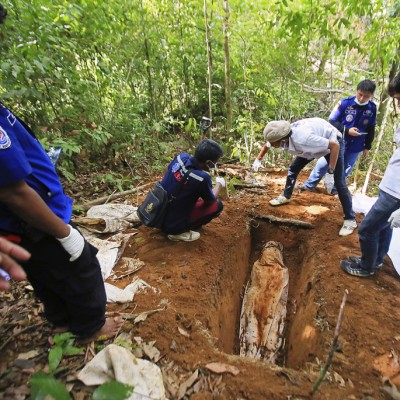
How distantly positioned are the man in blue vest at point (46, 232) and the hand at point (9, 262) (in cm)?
30

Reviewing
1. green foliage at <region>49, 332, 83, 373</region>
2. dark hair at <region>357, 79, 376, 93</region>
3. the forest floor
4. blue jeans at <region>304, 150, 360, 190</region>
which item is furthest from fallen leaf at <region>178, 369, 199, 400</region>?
dark hair at <region>357, 79, 376, 93</region>

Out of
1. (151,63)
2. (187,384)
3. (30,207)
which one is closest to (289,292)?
(187,384)

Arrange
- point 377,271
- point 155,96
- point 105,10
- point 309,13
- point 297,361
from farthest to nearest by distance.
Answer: point 155,96 < point 105,10 < point 309,13 < point 377,271 < point 297,361

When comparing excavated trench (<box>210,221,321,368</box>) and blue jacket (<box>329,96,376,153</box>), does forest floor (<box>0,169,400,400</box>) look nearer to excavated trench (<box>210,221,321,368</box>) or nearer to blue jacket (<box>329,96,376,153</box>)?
excavated trench (<box>210,221,321,368</box>)

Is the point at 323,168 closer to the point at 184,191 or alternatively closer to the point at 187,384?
the point at 184,191

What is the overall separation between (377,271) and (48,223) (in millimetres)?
3351

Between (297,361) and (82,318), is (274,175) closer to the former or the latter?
(297,361)

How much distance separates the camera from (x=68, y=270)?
164 centimetres

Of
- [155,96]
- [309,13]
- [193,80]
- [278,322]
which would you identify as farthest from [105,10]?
[278,322]

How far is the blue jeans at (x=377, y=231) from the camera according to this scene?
2.45 m

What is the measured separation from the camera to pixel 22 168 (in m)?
1.22

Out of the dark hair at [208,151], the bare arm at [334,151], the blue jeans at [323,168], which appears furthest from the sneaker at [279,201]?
the dark hair at [208,151]

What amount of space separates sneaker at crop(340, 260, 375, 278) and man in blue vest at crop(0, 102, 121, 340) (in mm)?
2627

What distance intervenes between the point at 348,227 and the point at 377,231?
117 cm
